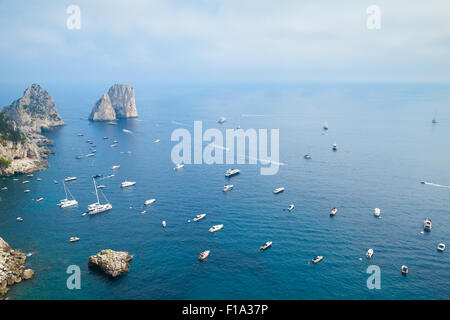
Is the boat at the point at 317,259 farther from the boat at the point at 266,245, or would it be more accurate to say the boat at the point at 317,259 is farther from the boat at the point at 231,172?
the boat at the point at 231,172

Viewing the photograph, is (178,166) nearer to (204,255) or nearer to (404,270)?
(204,255)

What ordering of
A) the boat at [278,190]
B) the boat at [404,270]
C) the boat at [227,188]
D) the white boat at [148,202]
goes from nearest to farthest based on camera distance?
the boat at [404,270]
the white boat at [148,202]
the boat at [278,190]
the boat at [227,188]

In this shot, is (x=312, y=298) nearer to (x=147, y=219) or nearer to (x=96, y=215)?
(x=147, y=219)

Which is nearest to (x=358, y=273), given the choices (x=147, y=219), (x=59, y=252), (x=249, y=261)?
(x=249, y=261)

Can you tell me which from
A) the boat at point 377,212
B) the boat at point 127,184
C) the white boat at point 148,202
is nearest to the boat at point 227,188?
the white boat at point 148,202

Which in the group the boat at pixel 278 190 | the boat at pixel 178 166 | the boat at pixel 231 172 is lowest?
the boat at pixel 278 190

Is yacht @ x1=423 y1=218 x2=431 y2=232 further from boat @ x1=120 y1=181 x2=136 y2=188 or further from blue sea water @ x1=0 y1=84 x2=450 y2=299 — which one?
boat @ x1=120 y1=181 x2=136 y2=188
